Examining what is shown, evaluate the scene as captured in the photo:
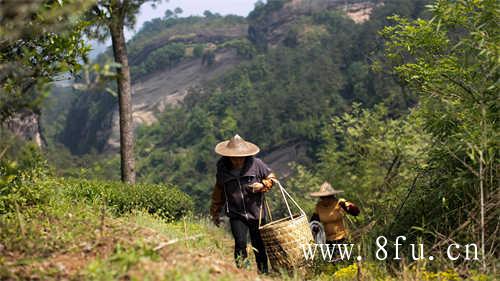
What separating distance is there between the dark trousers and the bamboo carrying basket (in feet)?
1.19

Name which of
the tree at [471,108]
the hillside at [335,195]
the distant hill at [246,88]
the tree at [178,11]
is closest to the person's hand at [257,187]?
the hillside at [335,195]

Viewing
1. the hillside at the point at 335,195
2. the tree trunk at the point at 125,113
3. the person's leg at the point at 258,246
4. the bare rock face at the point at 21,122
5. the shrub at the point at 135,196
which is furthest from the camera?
the tree trunk at the point at 125,113

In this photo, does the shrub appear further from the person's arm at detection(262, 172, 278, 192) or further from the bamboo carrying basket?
the bamboo carrying basket

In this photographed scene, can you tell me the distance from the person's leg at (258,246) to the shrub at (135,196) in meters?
2.95

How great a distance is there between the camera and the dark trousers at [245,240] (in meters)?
6.93

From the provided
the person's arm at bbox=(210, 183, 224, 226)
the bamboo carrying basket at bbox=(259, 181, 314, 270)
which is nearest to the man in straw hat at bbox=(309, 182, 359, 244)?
the bamboo carrying basket at bbox=(259, 181, 314, 270)

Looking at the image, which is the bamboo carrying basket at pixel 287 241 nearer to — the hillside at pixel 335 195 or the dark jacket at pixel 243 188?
the hillside at pixel 335 195

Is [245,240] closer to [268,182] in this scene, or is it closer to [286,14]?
[268,182]

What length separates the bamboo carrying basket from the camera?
6.44 metres

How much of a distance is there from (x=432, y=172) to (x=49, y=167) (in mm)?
7759

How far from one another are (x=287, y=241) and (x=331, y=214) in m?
1.41

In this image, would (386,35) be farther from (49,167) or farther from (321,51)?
(321,51)

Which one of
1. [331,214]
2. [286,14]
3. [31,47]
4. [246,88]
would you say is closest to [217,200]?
[331,214]

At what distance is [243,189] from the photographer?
6.94 meters
